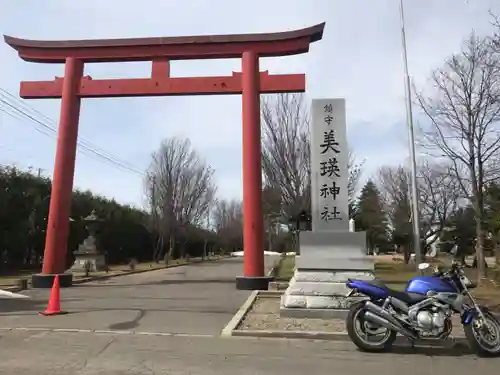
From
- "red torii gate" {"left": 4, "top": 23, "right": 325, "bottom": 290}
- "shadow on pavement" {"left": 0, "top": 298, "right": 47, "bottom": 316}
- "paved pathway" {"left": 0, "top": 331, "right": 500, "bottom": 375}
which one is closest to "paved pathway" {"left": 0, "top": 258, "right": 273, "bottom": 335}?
"shadow on pavement" {"left": 0, "top": 298, "right": 47, "bottom": 316}

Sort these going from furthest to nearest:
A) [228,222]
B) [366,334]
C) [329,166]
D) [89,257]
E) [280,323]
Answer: [228,222] < [89,257] < [329,166] < [280,323] < [366,334]

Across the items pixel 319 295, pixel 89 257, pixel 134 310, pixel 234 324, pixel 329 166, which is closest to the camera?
pixel 234 324

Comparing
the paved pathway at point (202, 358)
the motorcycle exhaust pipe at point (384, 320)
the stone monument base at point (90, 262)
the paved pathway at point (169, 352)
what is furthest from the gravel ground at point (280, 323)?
the stone monument base at point (90, 262)

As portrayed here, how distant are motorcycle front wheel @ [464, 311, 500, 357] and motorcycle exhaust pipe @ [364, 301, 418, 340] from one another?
2.42 ft

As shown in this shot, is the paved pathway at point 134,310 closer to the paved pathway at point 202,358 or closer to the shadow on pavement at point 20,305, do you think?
the shadow on pavement at point 20,305

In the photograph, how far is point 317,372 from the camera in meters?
5.79

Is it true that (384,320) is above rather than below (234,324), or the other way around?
above

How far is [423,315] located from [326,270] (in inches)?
129

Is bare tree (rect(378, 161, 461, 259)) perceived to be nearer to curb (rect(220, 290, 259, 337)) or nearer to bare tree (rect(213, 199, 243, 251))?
curb (rect(220, 290, 259, 337))

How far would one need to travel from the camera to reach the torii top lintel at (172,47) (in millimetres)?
16875

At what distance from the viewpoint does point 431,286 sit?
711 cm

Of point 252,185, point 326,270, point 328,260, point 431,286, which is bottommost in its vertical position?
point 431,286

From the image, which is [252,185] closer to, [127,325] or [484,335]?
[127,325]

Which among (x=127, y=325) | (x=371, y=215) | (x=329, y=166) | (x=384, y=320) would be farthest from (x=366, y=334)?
(x=371, y=215)
